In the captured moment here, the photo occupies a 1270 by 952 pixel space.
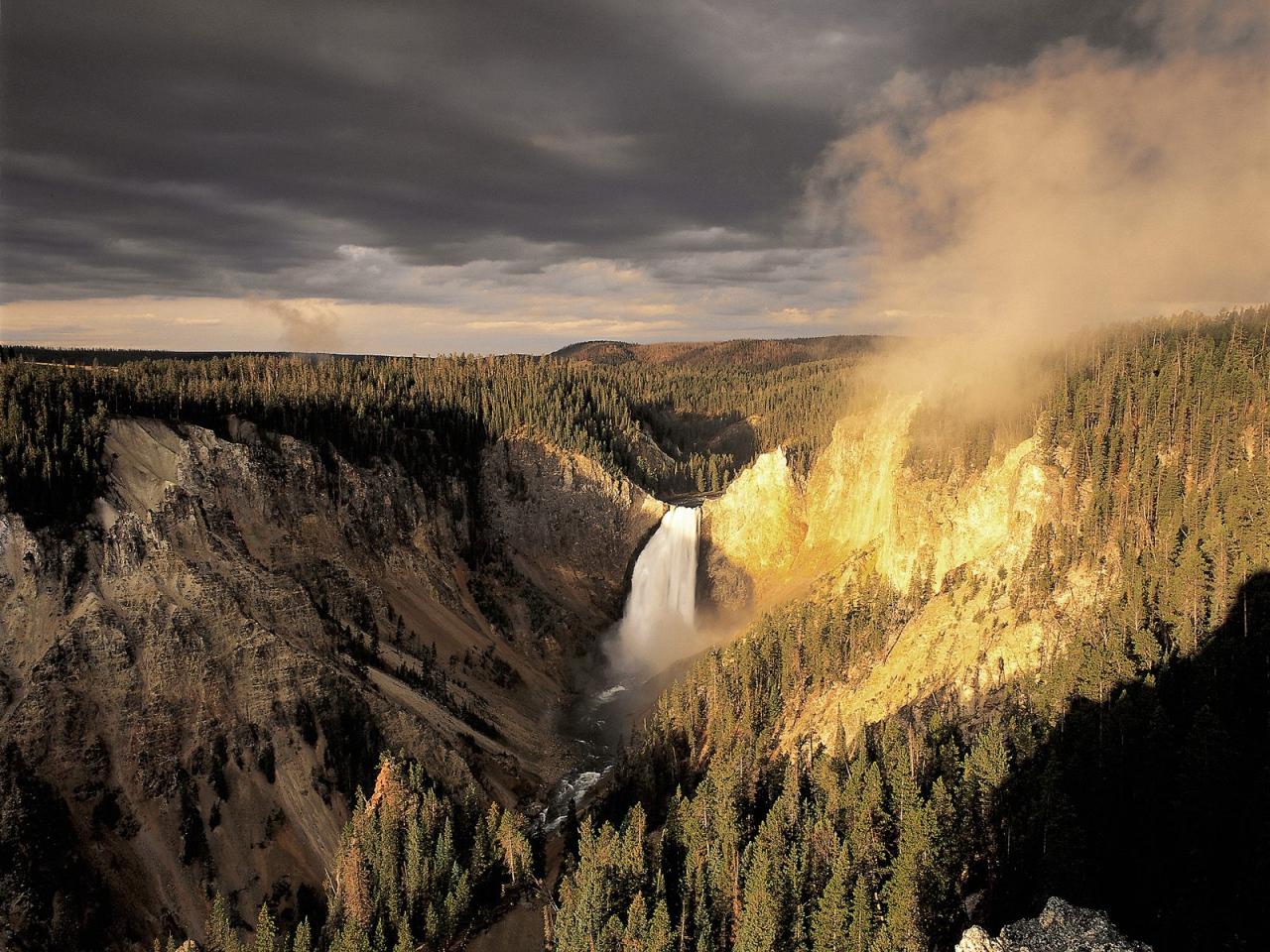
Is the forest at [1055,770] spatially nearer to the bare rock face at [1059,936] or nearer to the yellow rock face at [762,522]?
the bare rock face at [1059,936]

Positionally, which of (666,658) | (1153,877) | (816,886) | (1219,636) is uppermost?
(1219,636)

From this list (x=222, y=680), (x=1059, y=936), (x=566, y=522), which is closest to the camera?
(x=1059, y=936)

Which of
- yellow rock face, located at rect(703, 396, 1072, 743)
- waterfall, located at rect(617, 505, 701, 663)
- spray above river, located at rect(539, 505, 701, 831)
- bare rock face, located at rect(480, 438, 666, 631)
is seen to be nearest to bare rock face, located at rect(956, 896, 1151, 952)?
yellow rock face, located at rect(703, 396, 1072, 743)

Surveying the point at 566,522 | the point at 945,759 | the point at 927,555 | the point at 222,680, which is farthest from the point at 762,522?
the point at 222,680

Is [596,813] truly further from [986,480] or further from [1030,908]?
[986,480]

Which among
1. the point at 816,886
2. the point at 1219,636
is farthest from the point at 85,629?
the point at 1219,636

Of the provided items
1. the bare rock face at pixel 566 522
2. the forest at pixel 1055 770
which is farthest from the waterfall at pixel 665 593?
the forest at pixel 1055 770

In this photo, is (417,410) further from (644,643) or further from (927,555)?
(927,555)
